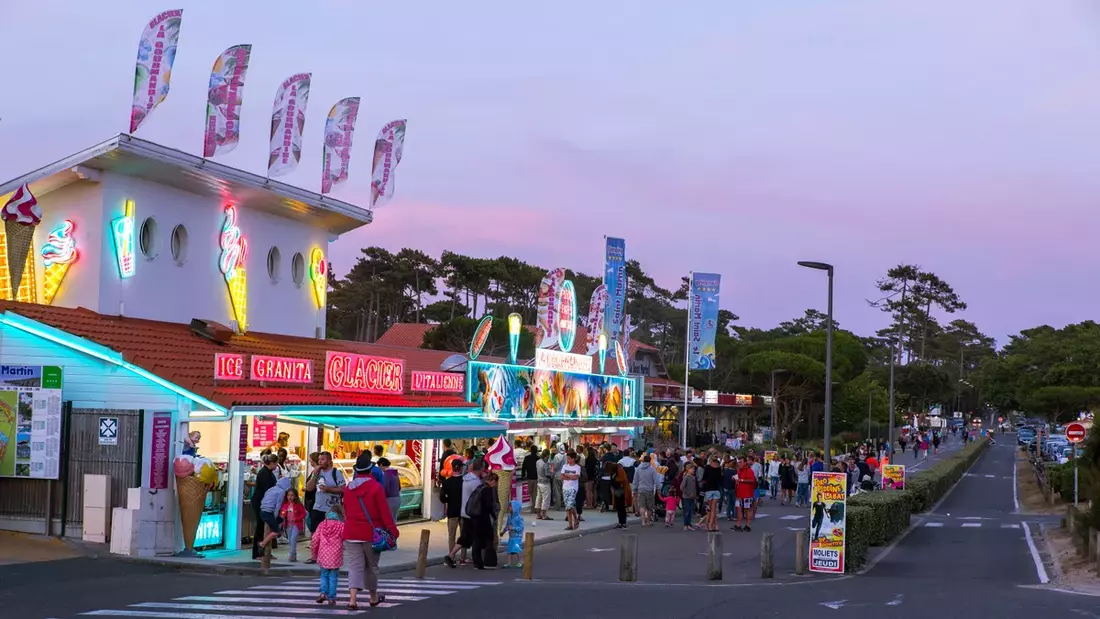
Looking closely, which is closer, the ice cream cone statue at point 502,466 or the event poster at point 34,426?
the event poster at point 34,426

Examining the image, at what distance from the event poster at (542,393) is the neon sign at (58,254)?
429 inches

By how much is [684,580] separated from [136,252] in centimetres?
1242

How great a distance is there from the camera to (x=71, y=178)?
22.5m

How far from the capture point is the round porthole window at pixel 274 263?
28094 millimetres

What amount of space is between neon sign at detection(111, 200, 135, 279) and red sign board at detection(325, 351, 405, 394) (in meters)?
4.15

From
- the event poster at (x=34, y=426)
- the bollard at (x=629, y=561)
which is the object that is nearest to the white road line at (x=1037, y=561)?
the bollard at (x=629, y=561)

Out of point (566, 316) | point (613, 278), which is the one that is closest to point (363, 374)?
point (566, 316)

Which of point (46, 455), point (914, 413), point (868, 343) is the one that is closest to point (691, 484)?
point (46, 455)

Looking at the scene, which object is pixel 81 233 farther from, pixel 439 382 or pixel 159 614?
pixel 159 614

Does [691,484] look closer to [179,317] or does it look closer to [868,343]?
[179,317]

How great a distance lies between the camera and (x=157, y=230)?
2391 cm

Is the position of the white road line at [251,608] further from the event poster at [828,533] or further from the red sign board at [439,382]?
the red sign board at [439,382]

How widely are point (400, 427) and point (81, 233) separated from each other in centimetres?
710

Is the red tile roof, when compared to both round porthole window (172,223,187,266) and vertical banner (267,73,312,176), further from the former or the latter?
vertical banner (267,73,312,176)
